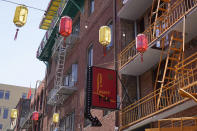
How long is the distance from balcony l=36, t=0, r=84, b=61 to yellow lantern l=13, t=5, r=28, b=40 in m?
11.1

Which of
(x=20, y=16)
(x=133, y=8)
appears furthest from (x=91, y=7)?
(x=20, y=16)

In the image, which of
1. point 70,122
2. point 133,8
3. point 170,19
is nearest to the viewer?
point 170,19

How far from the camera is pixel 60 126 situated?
26.4m

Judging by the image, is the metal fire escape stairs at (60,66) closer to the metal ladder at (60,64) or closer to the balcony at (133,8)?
the metal ladder at (60,64)

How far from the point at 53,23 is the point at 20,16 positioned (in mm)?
17067

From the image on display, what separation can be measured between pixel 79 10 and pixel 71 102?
26.9 ft

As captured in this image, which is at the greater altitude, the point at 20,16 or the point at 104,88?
the point at 20,16

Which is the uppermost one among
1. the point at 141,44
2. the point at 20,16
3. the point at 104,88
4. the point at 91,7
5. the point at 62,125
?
the point at 91,7

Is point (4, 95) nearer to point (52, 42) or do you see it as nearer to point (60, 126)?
point (52, 42)

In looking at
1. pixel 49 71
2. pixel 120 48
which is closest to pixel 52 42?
pixel 49 71

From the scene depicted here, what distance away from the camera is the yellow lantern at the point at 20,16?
15086mm

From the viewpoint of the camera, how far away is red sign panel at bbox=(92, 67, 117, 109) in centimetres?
1567

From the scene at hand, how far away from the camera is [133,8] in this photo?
1778 cm

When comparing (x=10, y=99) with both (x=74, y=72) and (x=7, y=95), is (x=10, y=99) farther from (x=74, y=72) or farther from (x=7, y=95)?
(x=74, y=72)
